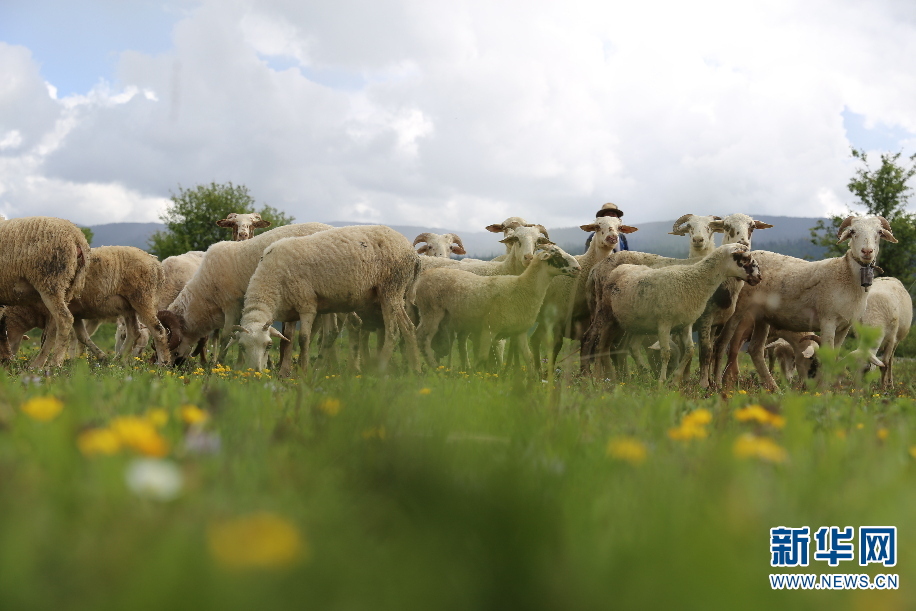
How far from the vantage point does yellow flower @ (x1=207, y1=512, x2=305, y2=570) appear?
3.20ft

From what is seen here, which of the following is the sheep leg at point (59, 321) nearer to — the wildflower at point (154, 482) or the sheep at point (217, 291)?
the sheep at point (217, 291)

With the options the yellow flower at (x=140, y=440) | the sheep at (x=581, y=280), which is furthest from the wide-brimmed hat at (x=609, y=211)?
the yellow flower at (x=140, y=440)

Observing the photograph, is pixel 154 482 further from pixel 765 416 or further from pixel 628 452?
pixel 765 416

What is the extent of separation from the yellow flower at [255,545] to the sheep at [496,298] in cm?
873

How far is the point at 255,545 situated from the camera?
1.01 meters

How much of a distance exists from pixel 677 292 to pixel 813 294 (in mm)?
3074

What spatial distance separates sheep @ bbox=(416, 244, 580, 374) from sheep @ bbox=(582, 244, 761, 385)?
95cm

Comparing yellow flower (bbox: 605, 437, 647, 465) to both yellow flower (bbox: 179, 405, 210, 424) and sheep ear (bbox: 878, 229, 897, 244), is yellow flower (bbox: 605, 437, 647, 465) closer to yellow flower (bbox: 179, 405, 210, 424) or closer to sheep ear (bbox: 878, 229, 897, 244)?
yellow flower (bbox: 179, 405, 210, 424)

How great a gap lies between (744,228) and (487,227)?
4806 millimetres

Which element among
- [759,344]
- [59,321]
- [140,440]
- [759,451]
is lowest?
[759,344]

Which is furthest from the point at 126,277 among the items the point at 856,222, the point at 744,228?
the point at 856,222

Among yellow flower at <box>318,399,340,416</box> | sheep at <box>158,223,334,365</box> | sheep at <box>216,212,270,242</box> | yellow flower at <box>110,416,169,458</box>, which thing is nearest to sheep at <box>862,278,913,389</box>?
sheep at <box>158,223,334,365</box>

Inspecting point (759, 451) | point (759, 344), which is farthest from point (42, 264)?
point (759, 344)

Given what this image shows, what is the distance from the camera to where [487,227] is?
13.4 m
